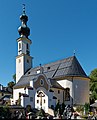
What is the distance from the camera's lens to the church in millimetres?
34472

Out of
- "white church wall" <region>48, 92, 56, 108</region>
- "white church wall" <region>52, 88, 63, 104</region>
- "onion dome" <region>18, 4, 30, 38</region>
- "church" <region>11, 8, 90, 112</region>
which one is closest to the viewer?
"church" <region>11, 8, 90, 112</region>

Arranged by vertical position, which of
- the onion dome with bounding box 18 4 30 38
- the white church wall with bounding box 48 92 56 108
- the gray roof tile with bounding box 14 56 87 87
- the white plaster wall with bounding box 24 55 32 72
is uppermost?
the onion dome with bounding box 18 4 30 38

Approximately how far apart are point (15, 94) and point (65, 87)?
10.6 meters

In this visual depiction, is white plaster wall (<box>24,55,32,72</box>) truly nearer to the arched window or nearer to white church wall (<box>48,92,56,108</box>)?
the arched window

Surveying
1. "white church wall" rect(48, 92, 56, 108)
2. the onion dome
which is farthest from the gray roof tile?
the onion dome

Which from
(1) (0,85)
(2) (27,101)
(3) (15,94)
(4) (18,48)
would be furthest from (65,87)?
(1) (0,85)

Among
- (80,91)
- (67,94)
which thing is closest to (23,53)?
(67,94)

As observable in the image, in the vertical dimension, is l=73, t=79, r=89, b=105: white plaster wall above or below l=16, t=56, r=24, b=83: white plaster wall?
below

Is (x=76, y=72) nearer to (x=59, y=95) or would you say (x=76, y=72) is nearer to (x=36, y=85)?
(x=59, y=95)

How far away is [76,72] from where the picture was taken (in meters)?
38.3

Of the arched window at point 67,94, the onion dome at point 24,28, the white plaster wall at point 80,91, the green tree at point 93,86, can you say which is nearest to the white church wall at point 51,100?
the arched window at point 67,94

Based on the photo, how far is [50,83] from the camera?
123 feet

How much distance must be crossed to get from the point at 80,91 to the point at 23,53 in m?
15.2

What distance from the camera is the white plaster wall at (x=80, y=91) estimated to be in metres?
37.9
